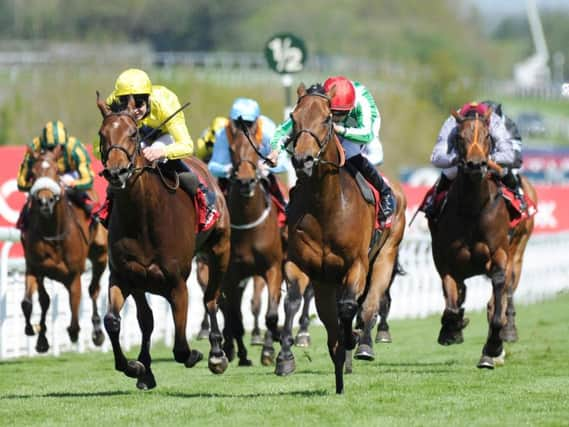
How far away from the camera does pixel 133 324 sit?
623 inches

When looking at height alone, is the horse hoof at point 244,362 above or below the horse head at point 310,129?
below

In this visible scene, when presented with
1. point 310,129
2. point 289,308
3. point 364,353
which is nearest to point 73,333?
point 289,308

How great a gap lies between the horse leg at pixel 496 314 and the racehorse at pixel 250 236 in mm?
2124

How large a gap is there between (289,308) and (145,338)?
105 centimetres

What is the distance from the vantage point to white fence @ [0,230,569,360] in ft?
47.8

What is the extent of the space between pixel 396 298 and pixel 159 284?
10496 mm

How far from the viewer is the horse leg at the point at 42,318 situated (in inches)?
547

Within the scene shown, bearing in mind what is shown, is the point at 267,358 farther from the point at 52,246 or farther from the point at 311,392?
the point at 311,392

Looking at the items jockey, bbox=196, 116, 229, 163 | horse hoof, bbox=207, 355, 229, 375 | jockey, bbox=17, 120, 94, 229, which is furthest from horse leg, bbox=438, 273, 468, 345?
jockey, bbox=17, 120, 94, 229

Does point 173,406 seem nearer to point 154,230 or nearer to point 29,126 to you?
point 154,230

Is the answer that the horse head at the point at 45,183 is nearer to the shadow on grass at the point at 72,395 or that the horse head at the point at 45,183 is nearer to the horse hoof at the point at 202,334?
the horse hoof at the point at 202,334

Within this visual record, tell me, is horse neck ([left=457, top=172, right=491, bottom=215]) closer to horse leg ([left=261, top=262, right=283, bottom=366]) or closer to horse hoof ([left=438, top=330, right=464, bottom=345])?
horse hoof ([left=438, top=330, right=464, bottom=345])

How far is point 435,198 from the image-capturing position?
1221 cm

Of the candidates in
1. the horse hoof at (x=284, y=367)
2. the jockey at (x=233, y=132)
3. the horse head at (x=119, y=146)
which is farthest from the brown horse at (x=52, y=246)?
the horse head at (x=119, y=146)
